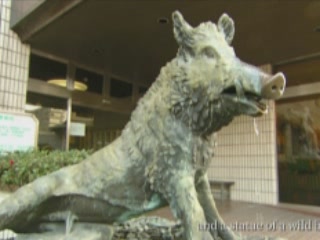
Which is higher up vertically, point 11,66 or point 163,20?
point 163,20

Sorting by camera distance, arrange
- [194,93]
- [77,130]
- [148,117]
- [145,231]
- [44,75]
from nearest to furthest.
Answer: [194,93] < [148,117] < [145,231] < [44,75] < [77,130]

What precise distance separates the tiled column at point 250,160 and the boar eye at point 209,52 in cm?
493

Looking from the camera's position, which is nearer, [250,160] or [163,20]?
[163,20]

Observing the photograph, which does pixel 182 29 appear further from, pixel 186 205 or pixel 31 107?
pixel 31 107

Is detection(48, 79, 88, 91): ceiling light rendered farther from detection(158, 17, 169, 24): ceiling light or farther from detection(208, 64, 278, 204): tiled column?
detection(208, 64, 278, 204): tiled column

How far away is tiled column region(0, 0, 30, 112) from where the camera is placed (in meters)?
5.40

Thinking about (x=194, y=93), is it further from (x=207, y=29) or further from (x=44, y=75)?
(x=44, y=75)

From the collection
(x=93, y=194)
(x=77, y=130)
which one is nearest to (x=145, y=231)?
(x=93, y=194)

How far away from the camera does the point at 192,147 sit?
70.8 inches

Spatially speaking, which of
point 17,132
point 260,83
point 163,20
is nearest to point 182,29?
point 260,83

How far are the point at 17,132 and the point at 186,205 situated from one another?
13.7ft

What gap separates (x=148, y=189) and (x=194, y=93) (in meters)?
0.65

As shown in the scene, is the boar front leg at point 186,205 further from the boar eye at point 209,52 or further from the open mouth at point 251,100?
the boar eye at point 209,52

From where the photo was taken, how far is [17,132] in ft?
16.9
